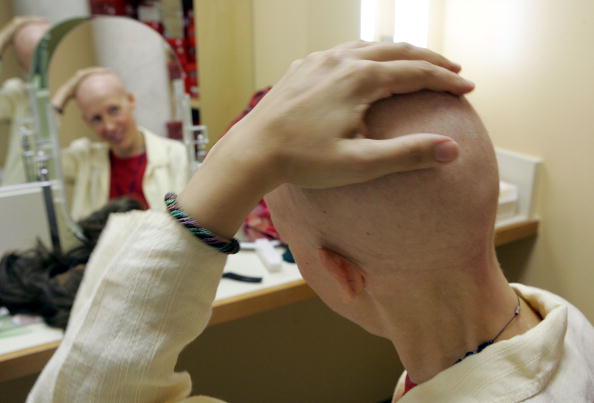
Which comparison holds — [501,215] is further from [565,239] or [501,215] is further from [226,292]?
[226,292]

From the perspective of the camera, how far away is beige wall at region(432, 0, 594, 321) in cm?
130

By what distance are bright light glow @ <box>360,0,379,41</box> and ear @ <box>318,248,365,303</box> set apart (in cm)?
114

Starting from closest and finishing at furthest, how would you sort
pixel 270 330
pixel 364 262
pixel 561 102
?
pixel 364 262
pixel 561 102
pixel 270 330

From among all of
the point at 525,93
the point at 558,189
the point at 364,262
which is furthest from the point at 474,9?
the point at 364,262

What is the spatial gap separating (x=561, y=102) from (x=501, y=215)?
1.22 feet

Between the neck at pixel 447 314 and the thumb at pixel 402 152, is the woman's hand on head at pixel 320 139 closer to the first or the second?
the thumb at pixel 402 152

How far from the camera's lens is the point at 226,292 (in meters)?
1.22

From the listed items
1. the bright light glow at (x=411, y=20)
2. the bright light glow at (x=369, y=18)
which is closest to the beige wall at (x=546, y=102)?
the bright light glow at (x=411, y=20)

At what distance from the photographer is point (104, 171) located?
148 cm

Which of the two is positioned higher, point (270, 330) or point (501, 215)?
point (501, 215)

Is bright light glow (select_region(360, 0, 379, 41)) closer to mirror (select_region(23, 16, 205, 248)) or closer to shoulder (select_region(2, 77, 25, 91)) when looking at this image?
mirror (select_region(23, 16, 205, 248))

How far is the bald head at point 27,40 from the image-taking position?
139 cm

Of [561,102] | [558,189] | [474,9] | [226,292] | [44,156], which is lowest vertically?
[226,292]

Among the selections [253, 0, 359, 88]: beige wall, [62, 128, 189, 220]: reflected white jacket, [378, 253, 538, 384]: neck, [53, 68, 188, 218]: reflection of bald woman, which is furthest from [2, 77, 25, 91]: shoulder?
[378, 253, 538, 384]: neck
